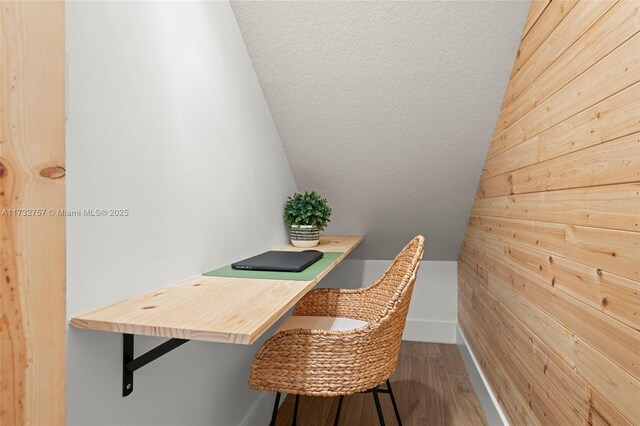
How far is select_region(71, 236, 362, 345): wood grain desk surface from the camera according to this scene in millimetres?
823

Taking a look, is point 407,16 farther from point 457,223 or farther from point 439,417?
point 439,417

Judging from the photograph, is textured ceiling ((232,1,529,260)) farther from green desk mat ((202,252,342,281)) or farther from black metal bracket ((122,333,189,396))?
black metal bracket ((122,333,189,396))

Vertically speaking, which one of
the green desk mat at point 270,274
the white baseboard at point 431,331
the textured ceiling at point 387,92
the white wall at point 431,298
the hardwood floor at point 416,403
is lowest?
the hardwood floor at point 416,403

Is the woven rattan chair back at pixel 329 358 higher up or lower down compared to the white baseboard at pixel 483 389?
higher up

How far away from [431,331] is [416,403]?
3.67ft

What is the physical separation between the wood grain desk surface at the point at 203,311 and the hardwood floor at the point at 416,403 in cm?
117

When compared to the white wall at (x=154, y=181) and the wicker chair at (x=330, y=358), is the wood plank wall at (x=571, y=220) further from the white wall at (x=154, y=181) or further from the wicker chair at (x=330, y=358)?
the white wall at (x=154, y=181)

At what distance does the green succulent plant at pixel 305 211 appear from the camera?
2414 millimetres

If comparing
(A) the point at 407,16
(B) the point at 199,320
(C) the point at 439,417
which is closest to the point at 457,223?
(C) the point at 439,417

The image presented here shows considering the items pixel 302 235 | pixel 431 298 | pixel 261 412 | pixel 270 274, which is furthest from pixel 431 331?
pixel 270 274

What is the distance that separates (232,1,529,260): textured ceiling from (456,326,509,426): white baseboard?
0.89 metres

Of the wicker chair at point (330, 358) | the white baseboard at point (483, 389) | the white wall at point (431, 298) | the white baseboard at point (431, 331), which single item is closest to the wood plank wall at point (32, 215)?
the wicker chair at point (330, 358)

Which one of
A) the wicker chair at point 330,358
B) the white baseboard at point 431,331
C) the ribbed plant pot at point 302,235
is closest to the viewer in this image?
the wicker chair at point 330,358

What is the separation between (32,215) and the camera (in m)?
0.69
